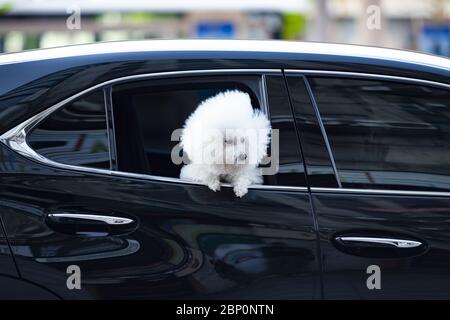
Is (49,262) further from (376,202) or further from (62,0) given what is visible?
(62,0)

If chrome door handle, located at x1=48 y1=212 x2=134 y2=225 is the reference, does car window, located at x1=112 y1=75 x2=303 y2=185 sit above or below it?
above

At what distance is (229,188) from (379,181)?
21.1 inches

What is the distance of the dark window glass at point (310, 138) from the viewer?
2682 millimetres

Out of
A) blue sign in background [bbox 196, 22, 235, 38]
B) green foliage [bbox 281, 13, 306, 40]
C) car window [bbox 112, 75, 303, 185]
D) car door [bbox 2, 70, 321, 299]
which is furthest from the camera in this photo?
green foliage [bbox 281, 13, 306, 40]

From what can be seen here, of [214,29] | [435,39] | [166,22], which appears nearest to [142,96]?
[214,29]

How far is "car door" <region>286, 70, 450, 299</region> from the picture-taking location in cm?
261

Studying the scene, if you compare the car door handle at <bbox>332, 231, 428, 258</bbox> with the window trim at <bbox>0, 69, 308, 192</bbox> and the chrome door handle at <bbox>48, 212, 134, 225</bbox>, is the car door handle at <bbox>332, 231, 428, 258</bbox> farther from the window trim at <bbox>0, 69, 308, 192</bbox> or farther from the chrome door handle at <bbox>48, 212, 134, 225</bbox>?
the chrome door handle at <bbox>48, 212, 134, 225</bbox>

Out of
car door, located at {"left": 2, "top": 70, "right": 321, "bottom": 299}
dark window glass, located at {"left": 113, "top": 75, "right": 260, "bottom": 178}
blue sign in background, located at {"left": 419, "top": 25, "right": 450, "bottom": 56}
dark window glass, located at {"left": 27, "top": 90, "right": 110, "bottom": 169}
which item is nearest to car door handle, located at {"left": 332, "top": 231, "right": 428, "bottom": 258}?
car door, located at {"left": 2, "top": 70, "right": 321, "bottom": 299}

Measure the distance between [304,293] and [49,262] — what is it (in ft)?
2.86

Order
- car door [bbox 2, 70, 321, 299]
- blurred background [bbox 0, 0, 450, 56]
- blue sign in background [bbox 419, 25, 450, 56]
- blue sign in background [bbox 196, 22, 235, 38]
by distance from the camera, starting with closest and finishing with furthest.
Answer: car door [bbox 2, 70, 321, 299] < blurred background [bbox 0, 0, 450, 56] < blue sign in background [bbox 196, 22, 235, 38] < blue sign in background [bbox 419, 25, 450, 56]

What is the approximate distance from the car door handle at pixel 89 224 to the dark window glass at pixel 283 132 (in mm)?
519

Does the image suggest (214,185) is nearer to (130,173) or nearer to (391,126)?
(130,173)

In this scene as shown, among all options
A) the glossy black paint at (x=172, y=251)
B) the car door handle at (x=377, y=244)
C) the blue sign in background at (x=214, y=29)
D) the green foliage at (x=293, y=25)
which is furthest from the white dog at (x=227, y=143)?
the green foliage at (x=293, y=25)

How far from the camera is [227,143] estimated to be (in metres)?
2.60
